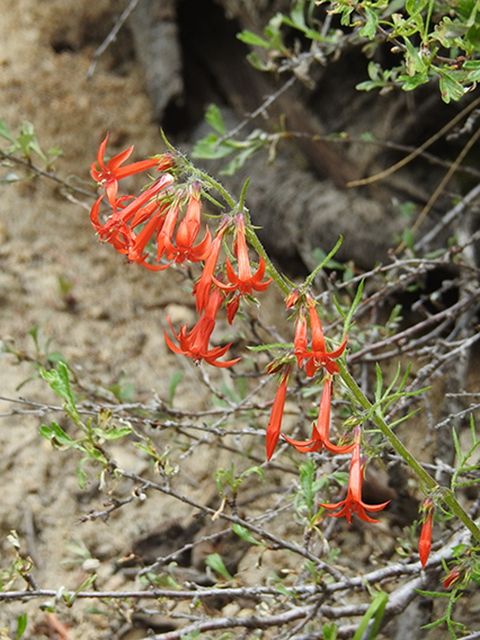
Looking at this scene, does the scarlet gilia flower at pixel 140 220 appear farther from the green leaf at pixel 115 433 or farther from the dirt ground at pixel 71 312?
the dirt ground at pixel 71 312

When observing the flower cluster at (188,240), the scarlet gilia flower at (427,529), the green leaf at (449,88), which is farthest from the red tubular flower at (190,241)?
the scarlet gilia flower at (427,529)

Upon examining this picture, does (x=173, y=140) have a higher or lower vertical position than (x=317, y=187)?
higher

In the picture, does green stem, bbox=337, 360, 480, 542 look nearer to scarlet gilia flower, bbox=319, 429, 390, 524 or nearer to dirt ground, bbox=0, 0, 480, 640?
scarlet gilia flower, bbox=319, 429, 390, 524

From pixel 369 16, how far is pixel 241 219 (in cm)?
56

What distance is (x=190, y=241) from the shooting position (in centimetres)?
124

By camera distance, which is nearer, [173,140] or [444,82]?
[444,82]

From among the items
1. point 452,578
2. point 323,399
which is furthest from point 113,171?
point 452,578

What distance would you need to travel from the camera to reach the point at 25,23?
12.6 feet

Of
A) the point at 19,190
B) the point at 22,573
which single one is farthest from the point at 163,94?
the point at 22,573

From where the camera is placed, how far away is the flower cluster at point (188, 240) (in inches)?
48.9

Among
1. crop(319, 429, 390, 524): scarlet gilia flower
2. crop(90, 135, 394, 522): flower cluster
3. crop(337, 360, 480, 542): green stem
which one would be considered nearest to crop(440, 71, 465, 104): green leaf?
crop(90, 135, 394, 522): flower cluster

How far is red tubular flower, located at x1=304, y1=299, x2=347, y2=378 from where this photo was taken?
1196 mm

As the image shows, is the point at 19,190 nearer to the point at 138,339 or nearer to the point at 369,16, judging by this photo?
the point at 138,339

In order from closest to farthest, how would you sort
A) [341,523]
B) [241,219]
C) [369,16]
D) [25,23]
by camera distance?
[241,219]
[369,16]
[341,523]
[25,23]
